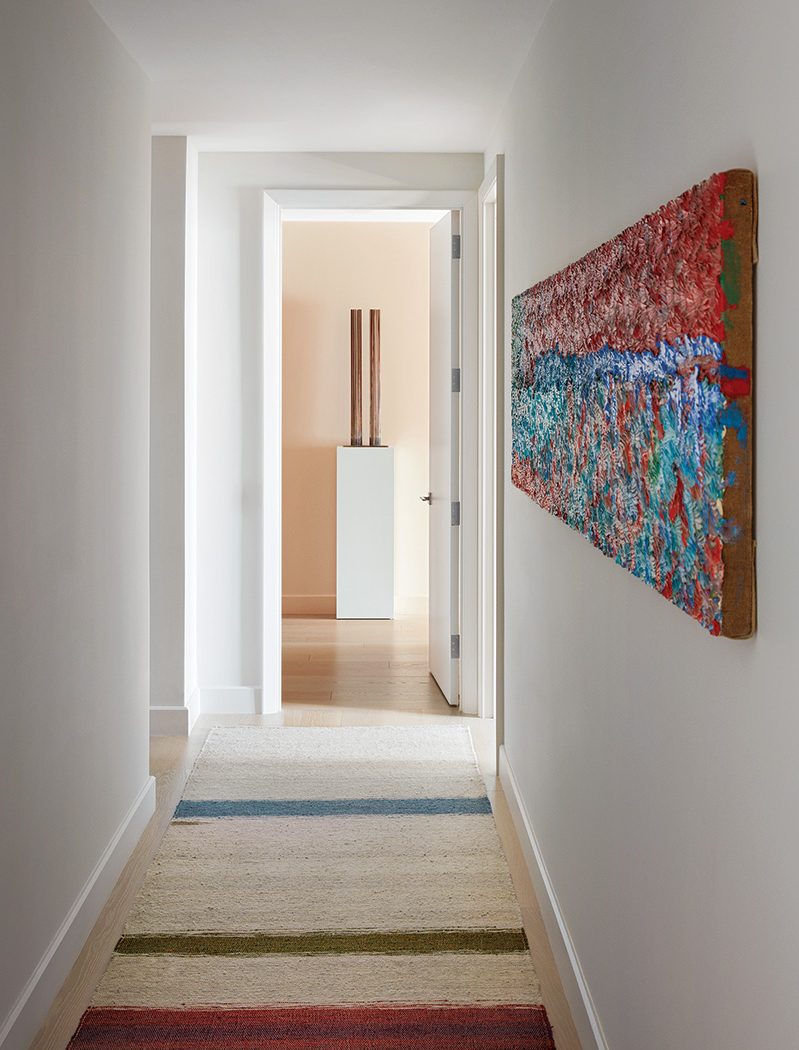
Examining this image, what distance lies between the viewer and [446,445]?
5.45 meters

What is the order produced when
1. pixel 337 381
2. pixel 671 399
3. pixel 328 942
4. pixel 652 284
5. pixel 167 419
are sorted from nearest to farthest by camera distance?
pixel 671 399 < pixel 652 284 < pixel 328 942 < pixel 167 419 < pixel 337 381

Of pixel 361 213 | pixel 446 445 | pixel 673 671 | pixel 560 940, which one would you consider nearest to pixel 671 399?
pixel 673 671

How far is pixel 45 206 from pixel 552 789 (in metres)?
1.93

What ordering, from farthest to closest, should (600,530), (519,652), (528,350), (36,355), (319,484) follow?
1. (319,484)
2. (519,652)
3. (528,350)
4. (36,355)
5. (600,530)

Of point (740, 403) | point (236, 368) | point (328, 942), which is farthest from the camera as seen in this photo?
point (236, 368)

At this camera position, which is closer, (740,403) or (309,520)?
(740,403)

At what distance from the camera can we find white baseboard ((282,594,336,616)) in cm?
806

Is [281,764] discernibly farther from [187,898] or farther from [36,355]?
[36,355]

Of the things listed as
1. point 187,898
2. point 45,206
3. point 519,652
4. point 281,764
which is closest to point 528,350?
point 519,652

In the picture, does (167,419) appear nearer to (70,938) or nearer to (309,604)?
(70,938)

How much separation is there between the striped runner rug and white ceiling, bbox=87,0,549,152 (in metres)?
2.49

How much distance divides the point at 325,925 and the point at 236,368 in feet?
9.22

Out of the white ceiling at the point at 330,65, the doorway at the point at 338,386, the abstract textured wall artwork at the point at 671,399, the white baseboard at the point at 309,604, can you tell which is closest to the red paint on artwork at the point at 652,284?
the abstract textured wall artwork at the point at 671,399

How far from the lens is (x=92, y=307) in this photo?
3.14 m
